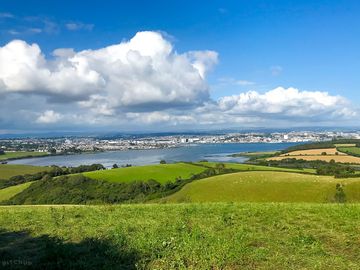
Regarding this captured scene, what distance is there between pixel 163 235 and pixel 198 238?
41.9 inches

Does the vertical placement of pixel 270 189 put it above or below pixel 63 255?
below

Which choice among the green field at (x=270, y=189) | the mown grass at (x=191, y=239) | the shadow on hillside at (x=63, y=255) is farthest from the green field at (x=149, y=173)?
the shadow on hillside at (x=63, y=255)

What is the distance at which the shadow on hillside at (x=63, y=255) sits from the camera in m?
8.68

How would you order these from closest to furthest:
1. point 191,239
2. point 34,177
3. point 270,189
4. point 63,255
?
1. point 63,255
2. point 191,239
3. point 270,189
4. point 34,177

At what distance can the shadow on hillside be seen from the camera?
868 cm

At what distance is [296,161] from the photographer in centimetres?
12794

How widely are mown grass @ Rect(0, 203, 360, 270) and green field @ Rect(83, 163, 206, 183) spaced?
257 ft

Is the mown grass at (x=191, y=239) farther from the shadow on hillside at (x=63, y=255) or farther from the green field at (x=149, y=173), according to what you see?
the green field at (x=149, y=173)

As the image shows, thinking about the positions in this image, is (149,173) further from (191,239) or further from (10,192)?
(191,239)

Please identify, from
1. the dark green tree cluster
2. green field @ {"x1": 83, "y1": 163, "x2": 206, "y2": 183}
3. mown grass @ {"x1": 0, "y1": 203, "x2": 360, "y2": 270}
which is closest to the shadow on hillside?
mown grass @ {"x1": 0, "y1": 203, "x2": 360, "y2": 270}

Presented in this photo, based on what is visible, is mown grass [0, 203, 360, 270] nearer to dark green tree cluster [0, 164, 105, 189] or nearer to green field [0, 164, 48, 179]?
dark green tree cluster [0, 164, 105, 189]

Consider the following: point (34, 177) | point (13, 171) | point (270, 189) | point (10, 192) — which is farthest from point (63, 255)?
point (13, 171)

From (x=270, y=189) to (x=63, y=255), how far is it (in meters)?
54.5

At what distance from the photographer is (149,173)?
97.9 m
